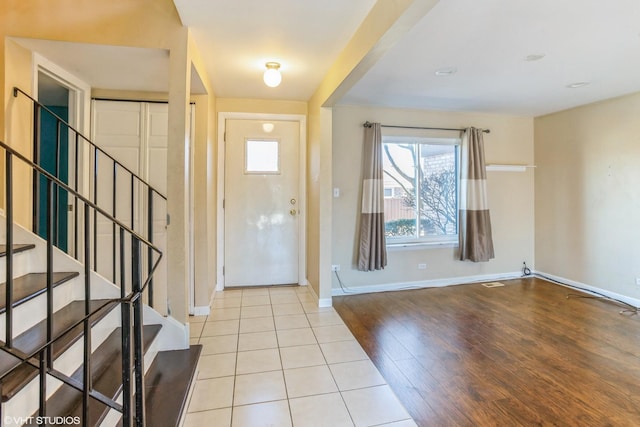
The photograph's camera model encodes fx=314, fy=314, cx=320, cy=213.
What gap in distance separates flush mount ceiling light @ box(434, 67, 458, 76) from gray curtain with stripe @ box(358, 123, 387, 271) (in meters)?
1.00

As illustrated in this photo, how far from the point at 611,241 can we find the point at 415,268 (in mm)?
2264

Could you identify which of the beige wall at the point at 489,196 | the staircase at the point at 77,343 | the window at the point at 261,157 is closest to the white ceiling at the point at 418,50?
the beige wall at the point at 489,196

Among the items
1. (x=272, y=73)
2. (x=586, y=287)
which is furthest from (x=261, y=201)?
(x=586, y=287)

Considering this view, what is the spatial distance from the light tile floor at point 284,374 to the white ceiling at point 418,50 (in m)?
2.26

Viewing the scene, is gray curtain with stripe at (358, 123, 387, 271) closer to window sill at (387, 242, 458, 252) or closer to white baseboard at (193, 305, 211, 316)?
window sill at (387, 242, 458, 252)

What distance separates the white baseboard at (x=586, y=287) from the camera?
3.53m

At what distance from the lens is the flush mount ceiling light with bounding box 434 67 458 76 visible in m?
2.81

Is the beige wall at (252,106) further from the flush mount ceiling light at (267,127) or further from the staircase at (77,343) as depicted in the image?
the staircase at (77,343)

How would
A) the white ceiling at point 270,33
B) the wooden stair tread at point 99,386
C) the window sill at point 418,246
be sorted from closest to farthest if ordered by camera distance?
the wooden stair tread at point 99,386 < the white ceiling at point 270,33 < the window sill at point 418,246

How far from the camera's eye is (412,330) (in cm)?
287

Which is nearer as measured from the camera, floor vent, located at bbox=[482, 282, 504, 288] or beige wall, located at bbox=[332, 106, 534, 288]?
beige wall, located at bbox=[332, 106, 534, 288]

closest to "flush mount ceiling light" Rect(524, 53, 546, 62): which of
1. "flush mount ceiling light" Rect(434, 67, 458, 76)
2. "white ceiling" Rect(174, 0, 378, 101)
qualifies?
"flush mount ceiling light" Rect(434, 67, 458, 76)

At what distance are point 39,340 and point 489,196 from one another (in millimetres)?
4834

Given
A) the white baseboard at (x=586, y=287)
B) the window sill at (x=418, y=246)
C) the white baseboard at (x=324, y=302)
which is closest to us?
the white baseboard at (x=324, y=302)
